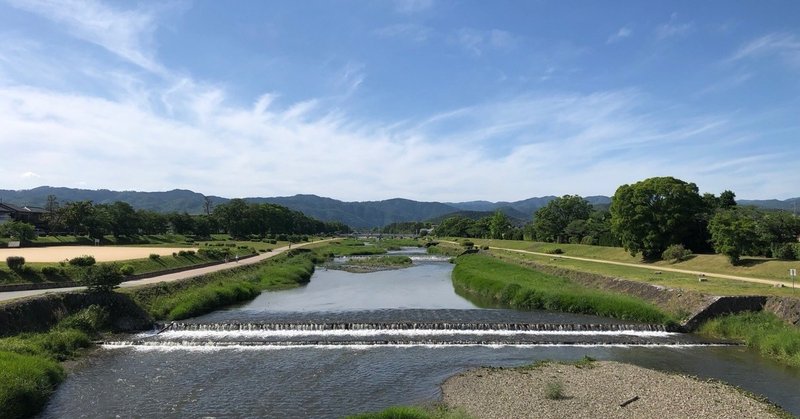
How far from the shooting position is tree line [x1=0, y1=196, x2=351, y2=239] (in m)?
93.9

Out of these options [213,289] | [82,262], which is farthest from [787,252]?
[82,262]

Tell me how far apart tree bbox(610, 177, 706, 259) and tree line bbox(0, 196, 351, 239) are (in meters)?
91.3

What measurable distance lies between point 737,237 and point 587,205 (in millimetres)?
83225

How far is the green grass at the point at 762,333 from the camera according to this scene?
2686 cm

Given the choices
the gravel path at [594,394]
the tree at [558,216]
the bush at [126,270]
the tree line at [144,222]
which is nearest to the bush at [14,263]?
the bush at [126,270]

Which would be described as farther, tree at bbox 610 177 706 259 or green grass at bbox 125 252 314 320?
tree at bbox 610 177 706 259

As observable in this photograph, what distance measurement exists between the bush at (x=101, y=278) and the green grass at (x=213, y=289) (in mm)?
2624

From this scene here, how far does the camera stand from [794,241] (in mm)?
55281

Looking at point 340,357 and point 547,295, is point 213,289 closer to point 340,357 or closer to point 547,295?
point 340,357

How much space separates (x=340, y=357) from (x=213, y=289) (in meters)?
22.9

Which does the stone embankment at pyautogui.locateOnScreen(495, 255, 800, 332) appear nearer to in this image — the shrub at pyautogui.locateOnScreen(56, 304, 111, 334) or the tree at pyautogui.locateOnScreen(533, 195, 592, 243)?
the shrub at pyautogui.locateOnScreen(56, 304, 111, 334)

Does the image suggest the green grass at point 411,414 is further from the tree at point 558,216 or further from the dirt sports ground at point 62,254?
the tree at point 558,216

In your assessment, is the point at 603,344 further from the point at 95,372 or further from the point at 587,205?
the point at 587,205

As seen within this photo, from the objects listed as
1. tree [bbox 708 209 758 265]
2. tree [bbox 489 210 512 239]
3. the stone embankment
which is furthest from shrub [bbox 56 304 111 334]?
tree [bbox 489 210 512 239]
